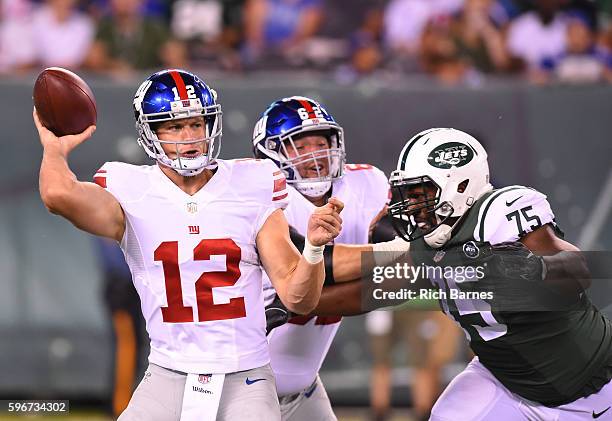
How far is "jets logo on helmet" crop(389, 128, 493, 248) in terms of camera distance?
14.4ft

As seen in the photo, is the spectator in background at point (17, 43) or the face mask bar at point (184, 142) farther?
the spectator in background at point (17, 43)

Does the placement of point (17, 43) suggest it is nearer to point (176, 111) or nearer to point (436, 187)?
point (176, 111)

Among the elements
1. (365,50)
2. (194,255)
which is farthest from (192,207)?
(365,50)

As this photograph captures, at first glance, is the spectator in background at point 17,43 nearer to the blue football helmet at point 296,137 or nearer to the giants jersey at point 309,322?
the blue football helmet at point 296,137

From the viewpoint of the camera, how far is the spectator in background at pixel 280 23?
30.6 ft

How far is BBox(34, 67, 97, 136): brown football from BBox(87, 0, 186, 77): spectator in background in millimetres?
4035

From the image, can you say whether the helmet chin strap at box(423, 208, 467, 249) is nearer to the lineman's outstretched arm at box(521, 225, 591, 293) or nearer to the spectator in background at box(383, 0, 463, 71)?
the lineman's outstretched arm at box(521, 225, 591, 293)

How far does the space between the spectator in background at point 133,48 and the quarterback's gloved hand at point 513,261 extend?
4549 mm

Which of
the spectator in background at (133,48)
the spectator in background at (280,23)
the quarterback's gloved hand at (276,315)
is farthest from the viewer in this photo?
the spectator in background at (280,23)

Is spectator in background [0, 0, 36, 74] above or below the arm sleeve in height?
above

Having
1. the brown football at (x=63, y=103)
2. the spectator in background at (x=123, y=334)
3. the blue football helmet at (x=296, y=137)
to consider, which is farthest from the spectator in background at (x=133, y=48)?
the brown football at (x=63, y=103)

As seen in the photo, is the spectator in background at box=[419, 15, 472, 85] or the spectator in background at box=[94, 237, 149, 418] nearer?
→ the spectator in background at box=[94, 237, 149, 418]

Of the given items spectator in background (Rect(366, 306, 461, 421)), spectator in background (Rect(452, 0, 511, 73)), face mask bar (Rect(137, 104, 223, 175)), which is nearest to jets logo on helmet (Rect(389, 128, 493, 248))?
face mask bar (Rect(137, 104, 223, 175))

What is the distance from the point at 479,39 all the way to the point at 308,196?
417cm
